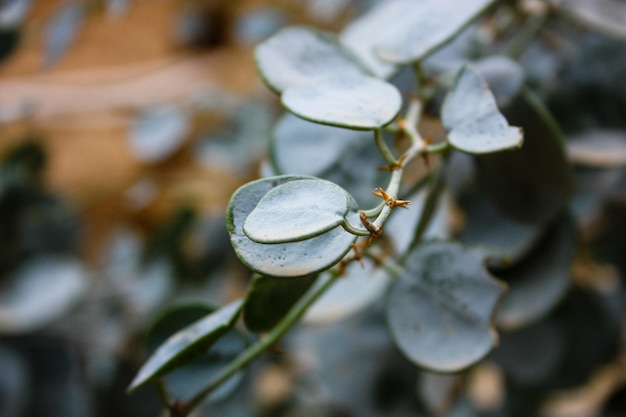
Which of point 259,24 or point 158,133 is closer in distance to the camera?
point 158,133

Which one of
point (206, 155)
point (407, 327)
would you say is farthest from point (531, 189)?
point (206, 155)

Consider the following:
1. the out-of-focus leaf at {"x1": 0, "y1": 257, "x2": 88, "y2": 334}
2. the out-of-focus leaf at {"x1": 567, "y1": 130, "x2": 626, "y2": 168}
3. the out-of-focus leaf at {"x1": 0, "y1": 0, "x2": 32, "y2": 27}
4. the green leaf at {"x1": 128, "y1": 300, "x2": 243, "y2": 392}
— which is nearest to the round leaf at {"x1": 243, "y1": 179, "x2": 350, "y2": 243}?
the green leaf at {"x1": 128, "y1": 300, "x2": 243, "y2": 392}

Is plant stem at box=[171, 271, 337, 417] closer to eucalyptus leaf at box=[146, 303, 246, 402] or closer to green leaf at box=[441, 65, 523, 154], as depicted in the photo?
eucalyptus leaf at box=[146, 303, 246, 402]

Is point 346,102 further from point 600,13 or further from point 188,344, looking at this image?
point 600,13

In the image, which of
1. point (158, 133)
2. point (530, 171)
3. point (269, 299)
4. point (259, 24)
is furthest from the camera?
point (259, 24)

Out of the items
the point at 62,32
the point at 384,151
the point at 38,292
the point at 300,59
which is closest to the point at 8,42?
the point at 62,32

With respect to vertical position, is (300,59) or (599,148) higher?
(300,59)

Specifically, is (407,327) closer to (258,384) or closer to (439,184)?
(439,184)
